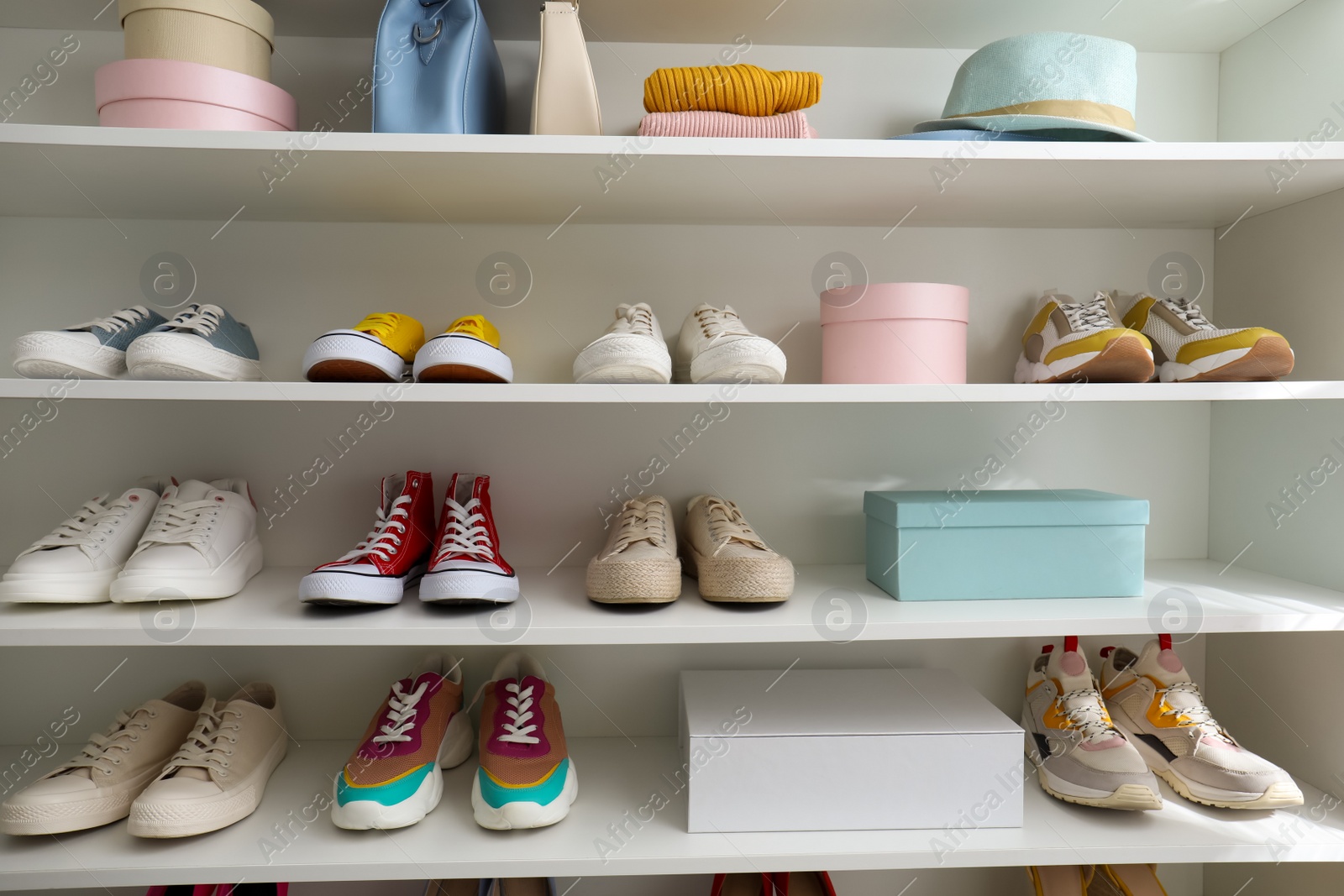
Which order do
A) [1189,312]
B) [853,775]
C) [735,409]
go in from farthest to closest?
[735,409] < [1189,312] < [853,775]

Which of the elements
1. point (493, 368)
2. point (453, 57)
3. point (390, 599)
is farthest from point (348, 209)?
point (390, 599)

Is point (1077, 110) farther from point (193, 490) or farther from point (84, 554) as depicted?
point (84, 554)

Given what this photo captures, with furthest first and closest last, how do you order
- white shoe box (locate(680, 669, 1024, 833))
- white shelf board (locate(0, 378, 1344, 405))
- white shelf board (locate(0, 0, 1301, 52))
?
1. white shelf board (locate(0, 0, 1301, 52))
2. white shoe box (locate(680, 669, 1024, 833))
3. white shelf board (locate(0, 378, 1344, 405))

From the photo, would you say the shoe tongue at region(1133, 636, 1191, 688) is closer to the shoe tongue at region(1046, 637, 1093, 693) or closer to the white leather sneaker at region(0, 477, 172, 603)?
the shoe tongue at region(1046, 637, 1093, 693)

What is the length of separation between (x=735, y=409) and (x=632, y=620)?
458 millimetres

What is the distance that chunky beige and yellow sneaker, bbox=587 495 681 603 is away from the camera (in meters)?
1.02

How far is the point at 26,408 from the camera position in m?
1.25

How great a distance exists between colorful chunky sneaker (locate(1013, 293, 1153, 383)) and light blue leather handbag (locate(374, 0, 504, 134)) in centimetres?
89

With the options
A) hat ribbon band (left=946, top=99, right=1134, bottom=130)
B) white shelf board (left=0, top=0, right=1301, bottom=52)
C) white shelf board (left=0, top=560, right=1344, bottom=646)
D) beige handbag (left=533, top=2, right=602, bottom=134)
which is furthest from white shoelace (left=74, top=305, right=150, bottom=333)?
hat ribbon band (left=946, top=99, right=1134, bottom=130)

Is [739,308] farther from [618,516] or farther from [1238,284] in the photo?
[1238,284]

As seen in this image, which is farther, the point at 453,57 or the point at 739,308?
the point at 739,308

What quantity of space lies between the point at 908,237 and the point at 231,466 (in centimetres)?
120

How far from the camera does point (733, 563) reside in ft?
3.43

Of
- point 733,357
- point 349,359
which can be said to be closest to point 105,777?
point 349,359
